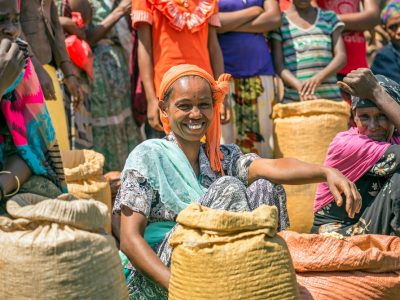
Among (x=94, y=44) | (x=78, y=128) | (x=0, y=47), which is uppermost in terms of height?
(x=0, y=47)

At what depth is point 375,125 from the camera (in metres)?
4.64

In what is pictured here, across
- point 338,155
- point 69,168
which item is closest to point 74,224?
point 338,155

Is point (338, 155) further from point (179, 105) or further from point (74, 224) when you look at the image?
point (74, 224)

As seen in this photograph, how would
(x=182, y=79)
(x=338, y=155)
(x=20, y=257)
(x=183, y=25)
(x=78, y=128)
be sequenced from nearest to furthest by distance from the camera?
(x=20, y=257), (x=182, y=79), (x=338, y=155), (x=183, y=25), (x=78, y=128)

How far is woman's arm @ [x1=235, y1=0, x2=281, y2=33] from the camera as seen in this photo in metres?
6.29

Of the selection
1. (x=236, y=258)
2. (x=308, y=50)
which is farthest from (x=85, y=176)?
(x=236, y=258)

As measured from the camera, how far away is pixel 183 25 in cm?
572

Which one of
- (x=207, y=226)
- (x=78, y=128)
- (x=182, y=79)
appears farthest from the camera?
(x=78, y=128)

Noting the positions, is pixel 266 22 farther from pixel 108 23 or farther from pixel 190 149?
pixel 190 149

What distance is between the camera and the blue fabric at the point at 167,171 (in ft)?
12.3

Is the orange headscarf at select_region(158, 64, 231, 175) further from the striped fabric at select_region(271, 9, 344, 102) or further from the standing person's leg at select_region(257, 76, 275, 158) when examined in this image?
the striped fabric at select_region(271, 9, 344, 102)

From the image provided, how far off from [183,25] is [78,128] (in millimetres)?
1229

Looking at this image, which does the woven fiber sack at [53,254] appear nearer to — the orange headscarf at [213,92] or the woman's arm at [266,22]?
the orange headscarf at [213,92]

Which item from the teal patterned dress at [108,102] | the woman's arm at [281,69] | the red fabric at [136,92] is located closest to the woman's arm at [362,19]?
the woman's arm at [281,69]
